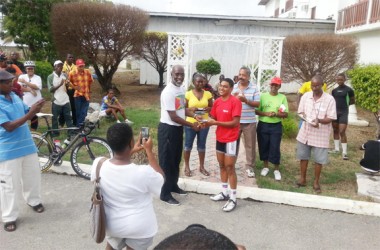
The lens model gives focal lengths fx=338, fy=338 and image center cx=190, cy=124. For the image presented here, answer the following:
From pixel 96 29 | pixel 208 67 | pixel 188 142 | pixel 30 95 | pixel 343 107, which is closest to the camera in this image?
pixel 188 142

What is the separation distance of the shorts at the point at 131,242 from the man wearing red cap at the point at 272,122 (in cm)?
332

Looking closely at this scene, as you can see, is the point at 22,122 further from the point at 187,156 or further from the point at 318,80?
the point at 318,80

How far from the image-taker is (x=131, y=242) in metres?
2.55

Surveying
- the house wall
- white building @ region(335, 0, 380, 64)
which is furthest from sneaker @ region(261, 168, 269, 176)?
the house wall

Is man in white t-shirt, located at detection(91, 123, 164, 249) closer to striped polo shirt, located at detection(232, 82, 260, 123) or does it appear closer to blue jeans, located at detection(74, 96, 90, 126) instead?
striped polo shirt, located at detection(232, 82, 260, 123)

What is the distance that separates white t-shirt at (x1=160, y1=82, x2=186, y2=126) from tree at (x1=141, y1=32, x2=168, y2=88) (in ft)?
38.2

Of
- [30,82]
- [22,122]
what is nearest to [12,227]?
[22,122]

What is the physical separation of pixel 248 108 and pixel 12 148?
3.46 m

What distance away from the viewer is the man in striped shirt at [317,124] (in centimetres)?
480

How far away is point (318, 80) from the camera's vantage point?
15.7 ft

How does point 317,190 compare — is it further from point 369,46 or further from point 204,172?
point 369,46

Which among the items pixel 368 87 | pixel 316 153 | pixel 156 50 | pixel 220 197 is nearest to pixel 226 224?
pixel 220 197

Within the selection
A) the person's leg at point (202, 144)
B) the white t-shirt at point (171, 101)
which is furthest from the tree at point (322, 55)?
the white t-shirt at point (171, 101)

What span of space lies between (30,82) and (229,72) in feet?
40.3
